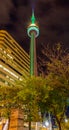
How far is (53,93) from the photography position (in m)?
22.5

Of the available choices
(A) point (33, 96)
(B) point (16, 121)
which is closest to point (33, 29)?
(A) point (33, 96)

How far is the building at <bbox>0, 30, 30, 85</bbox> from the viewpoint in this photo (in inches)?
3667


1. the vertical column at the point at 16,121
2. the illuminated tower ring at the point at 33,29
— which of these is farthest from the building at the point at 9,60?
the vertical column at the point at 16,121

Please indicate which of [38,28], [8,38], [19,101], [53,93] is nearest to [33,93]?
[53,93]

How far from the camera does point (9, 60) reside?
100938 mm

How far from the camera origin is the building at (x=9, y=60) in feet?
306

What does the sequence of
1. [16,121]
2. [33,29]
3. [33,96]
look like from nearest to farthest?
[16,121], [33,96], [33,29]

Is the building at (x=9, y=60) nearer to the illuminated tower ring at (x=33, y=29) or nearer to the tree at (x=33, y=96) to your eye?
Answer: the illuminated tower ring at (x=33, y=29)

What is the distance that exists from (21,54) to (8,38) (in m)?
16.2

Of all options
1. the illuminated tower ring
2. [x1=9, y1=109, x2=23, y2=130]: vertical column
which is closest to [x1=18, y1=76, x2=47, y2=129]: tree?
[x1=9, y1=109, x2=23, y2=130]: vertical column

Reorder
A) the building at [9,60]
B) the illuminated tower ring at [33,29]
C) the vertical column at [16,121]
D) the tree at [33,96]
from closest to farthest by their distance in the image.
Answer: the vertical column at [16,121], the tree at [33,96], the building at [9,60], the illuminated tower ring at [33,29]

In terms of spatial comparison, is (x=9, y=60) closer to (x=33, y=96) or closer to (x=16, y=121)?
(x=33, y=96)

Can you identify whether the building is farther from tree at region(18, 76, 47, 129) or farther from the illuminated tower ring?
tree at region(18, 76, 47, 129)

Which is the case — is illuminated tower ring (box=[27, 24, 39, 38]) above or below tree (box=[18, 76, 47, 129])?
above
